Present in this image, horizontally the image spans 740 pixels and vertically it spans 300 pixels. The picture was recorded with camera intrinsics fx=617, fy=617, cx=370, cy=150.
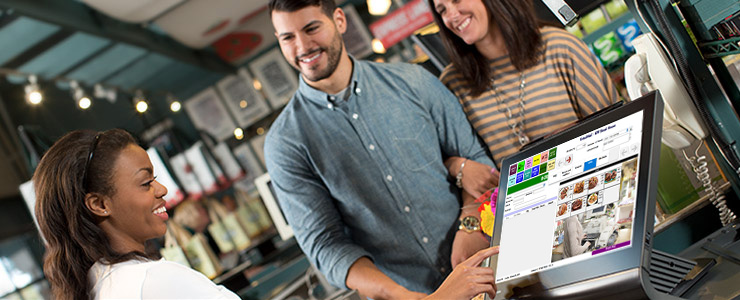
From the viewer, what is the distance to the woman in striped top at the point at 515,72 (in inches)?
69.7

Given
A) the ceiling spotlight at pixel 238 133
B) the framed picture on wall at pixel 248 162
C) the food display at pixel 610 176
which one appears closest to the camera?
the food display at pixel 610 176

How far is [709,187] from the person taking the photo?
1.54 m

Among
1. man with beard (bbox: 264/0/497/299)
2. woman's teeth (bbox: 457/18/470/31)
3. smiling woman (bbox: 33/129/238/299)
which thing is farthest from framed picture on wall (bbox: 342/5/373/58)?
smiling woman (bbox: 33/129/238/299)

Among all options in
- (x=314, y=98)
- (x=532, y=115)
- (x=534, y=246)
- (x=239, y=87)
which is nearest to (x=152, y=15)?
(x=239, y=87)

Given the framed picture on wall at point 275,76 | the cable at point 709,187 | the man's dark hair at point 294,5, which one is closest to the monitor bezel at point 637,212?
the cable at point 709,187

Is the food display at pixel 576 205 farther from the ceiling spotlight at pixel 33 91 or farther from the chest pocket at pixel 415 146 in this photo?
the ceiling spotlight at pixel 33 91

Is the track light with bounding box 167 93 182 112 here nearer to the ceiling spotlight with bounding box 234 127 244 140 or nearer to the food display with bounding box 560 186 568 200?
the ceiling spotlight with bounding box 234 127 244 140

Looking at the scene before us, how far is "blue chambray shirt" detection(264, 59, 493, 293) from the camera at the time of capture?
1.85 metres

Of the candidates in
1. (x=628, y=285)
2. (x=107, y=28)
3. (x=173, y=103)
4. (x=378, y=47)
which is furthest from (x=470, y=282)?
(x=173, y=103)

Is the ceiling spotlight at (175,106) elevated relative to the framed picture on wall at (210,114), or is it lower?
elevated

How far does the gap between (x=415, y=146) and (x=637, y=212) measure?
0.90 metres

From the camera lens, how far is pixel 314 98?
1888 mm

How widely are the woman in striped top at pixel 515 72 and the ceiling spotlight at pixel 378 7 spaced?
14.7 feet

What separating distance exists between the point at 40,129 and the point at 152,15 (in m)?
1.53
